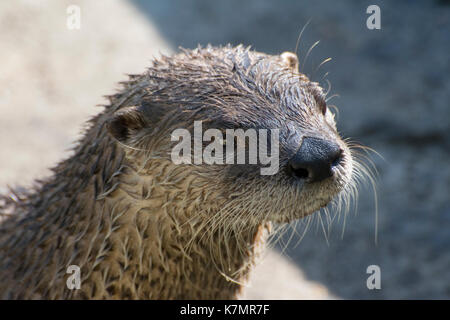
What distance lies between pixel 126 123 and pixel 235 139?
0.48 meters

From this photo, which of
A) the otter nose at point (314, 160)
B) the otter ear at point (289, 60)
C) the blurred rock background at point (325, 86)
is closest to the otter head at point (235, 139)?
the otter nose at point (314, 160)

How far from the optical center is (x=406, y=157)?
5.63 m

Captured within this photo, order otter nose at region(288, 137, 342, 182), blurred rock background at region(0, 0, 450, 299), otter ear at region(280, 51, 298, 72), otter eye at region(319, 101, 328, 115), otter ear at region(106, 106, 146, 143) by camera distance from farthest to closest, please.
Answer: blurred rock background at region(0, 0, 450, 299) → otter ear at region(280, 51, 298, 72) → otter eye at region(319, 101, 328, 115) → otter ear at region(106, 106, 146, 143) → otter nose at region(288, 137, 342, 182)

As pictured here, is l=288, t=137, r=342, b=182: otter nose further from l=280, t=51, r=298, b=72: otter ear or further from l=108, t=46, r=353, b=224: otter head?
l=280, t=51, r=298, b=72: otter ear

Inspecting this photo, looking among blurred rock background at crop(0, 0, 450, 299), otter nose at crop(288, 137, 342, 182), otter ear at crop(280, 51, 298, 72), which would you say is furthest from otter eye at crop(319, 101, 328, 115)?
blurred rock background at crop(0, 0, 450, 299)

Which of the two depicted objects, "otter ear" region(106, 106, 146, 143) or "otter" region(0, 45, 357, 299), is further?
"otter ear" region(106, 106, 146, 143)

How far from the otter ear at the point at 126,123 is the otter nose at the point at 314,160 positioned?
2.21ft

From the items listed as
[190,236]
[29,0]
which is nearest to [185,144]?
[190,236]

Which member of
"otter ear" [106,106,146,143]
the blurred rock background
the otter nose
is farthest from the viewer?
the blurred rock background

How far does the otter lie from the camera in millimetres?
2586

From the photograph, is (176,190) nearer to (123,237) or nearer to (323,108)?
(123,237)

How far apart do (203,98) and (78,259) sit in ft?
3.04

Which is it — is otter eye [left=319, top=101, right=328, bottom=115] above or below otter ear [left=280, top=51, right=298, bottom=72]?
below

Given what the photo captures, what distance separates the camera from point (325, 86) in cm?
668
